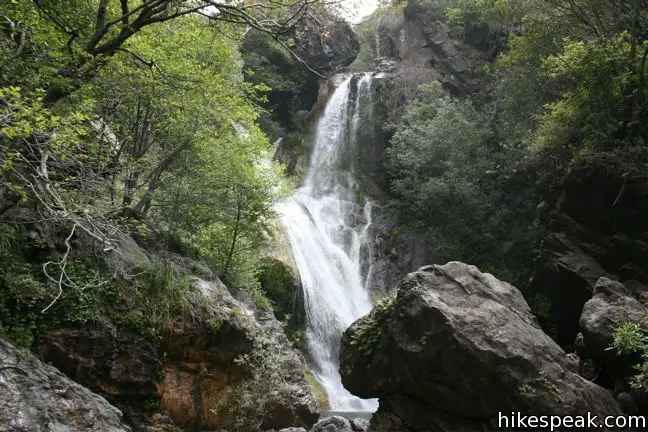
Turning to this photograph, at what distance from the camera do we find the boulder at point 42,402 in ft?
16.8

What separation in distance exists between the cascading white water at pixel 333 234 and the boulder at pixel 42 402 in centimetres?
987

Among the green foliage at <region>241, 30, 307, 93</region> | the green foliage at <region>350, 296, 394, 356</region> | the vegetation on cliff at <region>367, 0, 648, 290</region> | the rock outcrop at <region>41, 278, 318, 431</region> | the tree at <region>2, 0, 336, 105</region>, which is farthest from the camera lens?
the green foliage at <region>241, 30, 307, 93</region>

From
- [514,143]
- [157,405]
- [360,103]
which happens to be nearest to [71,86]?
[157,405]

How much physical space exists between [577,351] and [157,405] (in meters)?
8.70

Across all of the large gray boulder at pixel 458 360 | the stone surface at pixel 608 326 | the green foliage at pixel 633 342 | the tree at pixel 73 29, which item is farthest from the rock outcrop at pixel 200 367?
the green foliage at pixel 633 342

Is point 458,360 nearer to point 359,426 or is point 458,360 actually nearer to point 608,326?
point 608,326

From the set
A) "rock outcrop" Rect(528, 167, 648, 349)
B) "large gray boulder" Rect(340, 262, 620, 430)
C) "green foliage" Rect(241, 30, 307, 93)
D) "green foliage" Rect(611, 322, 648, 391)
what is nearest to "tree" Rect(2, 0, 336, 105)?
"large gray boulder" Rect(340, 262, 620, 430)

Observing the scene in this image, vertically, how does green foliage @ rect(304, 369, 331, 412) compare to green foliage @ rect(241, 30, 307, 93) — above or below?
below

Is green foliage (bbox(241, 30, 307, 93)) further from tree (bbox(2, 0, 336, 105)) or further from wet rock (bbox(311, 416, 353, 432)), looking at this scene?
wet rock (bbox(311, 416, 353, 432))

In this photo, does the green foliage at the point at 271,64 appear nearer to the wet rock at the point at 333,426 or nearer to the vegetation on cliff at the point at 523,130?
the vegetation on cliff at the point at 523,130

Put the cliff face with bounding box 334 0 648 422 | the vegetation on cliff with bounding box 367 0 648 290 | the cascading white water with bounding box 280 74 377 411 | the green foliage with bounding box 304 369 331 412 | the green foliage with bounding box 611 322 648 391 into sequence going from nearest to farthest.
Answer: the green foliage with bounding box 611 322 648 391, the cliff face with bounding box 334 0 648 422, the vegetation on cliff with bounding box 367 0 648 290, the green foliage with bounding box 304 369 331 412, the cascading white water with bounding box 280 74 377 411

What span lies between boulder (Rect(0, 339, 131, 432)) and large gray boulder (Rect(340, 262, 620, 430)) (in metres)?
4.49

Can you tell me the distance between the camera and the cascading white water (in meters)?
16.9

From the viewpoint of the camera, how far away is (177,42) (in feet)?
35.4
